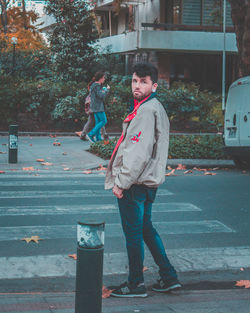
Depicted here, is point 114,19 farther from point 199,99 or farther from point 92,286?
point 92,286

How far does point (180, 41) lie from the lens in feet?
94.4

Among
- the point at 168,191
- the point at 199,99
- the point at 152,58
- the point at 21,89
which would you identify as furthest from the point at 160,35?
the point at 168,191

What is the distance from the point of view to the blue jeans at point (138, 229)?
15.2ft

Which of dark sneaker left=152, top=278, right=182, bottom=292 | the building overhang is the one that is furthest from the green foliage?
the building overhang

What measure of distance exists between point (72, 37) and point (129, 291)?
22.3 m

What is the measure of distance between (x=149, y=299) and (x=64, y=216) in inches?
123

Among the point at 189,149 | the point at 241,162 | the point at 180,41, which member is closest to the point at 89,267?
the point at 241,162

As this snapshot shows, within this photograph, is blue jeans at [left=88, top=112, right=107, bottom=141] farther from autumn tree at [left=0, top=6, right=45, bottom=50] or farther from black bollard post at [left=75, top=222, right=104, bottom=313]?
autumn tree at [left=0, top=6, right=45, bottom=50]

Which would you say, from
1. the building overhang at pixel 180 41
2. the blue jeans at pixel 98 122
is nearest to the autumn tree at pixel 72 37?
the building overhang at pixel 180 41

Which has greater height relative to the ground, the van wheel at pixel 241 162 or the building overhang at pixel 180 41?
the building overhang at pixel 180 41

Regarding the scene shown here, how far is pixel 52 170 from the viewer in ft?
39.6

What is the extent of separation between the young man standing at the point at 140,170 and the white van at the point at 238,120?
7.36 m

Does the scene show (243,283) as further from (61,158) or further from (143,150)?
(61,158)

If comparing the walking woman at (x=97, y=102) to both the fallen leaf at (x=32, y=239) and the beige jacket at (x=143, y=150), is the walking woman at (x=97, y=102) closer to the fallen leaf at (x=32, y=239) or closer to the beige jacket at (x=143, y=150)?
the fallen leaf at (x=32, y=239)
